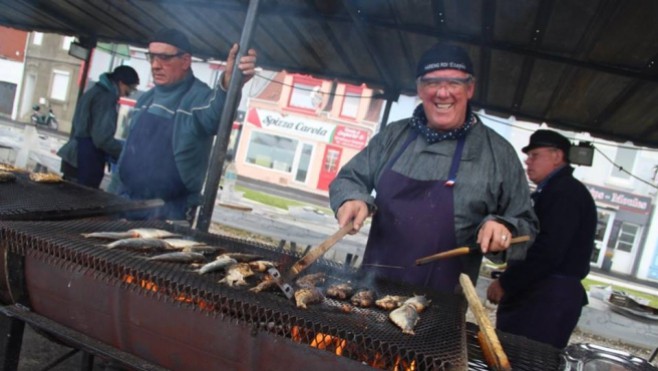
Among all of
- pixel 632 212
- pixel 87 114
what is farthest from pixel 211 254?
pixel 632 212

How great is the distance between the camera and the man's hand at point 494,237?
210 cm

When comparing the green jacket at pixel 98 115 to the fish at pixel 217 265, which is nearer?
the fish at pixel 217 265

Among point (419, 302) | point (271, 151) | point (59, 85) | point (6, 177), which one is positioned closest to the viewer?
point (419, 302)

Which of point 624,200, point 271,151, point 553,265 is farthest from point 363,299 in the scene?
point 271,151

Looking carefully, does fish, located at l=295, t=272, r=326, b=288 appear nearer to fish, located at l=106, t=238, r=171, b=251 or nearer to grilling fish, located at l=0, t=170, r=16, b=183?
fish, located at l=106, t=238, r=171, b=251

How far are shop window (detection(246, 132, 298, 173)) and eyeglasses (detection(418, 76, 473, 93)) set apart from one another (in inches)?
1066

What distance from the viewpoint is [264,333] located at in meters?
1.54

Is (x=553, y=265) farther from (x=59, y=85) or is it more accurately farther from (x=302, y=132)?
(x=59, y=85)

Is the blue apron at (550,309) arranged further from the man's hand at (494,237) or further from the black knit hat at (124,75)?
the black knit hat at (124,75)

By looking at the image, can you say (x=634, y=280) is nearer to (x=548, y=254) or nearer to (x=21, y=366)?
(x=548, y=254)

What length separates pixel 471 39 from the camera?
12.3 feet

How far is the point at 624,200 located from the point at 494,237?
85.2ft

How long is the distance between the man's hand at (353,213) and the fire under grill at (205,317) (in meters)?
0.29

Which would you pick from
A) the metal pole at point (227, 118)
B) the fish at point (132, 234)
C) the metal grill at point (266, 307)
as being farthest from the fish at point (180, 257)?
the metal pole at point (227, 118)
